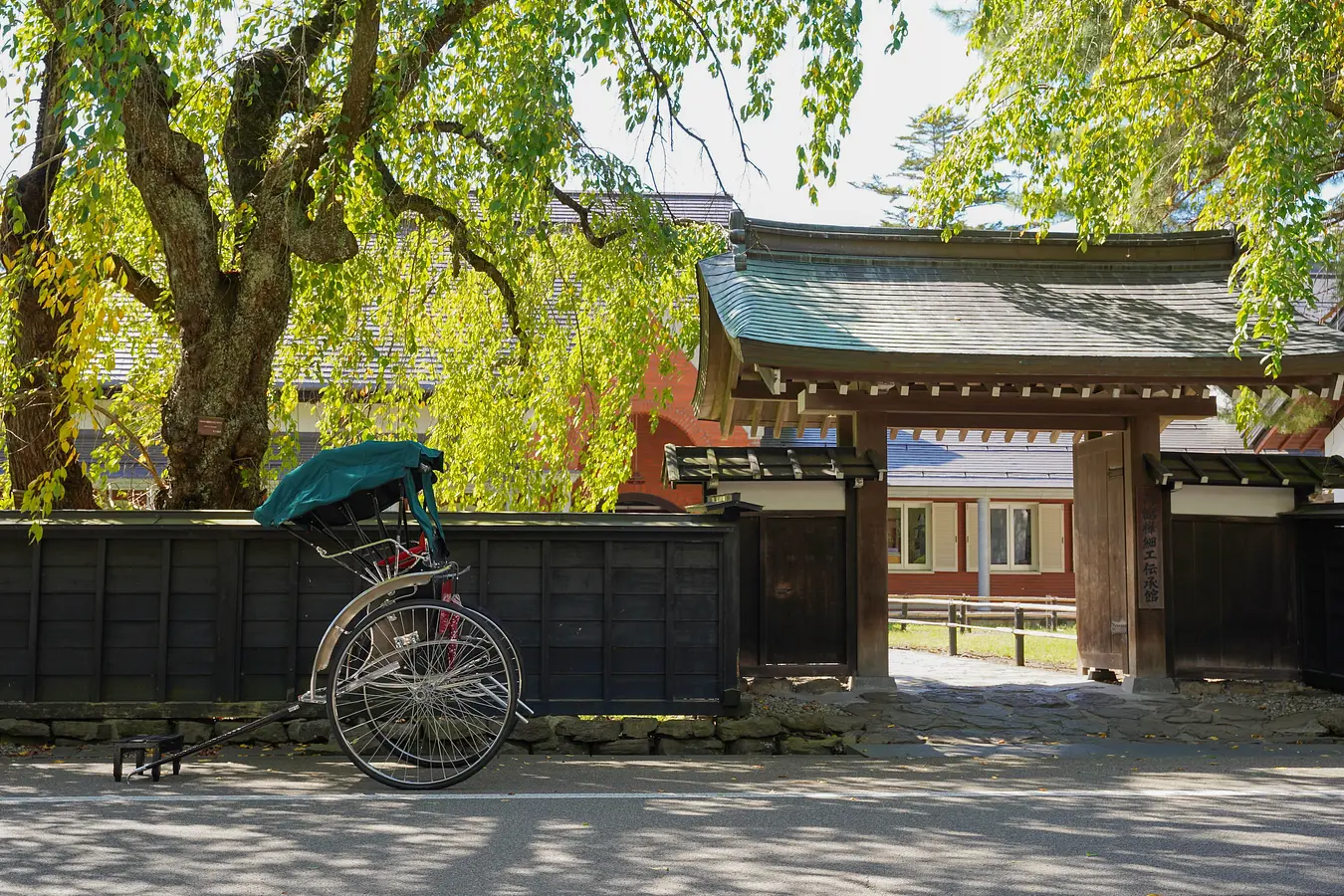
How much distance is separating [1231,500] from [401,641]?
8.23 m

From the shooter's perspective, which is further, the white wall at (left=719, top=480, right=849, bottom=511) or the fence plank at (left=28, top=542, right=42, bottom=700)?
the white wall at (left=719, top=480, right=849, bottom=511)

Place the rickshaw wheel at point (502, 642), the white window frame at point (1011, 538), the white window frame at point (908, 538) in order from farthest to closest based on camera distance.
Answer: the white window frame at point (1011, 538) → the white window frame at point (908, 538) → the rickshaw wheel at point (502, 642)

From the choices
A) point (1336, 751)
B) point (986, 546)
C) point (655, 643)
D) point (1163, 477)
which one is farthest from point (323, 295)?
point (986, 546)

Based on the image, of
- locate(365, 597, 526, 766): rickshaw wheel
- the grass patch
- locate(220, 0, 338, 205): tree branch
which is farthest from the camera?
the grass patch

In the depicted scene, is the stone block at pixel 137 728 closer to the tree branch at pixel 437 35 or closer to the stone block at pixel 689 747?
the stone block at pixel 689 747

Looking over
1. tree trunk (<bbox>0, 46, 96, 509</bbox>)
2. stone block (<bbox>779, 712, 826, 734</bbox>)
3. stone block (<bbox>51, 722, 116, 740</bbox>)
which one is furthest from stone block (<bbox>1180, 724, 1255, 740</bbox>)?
tree trunk (<bbox>0, 46, 96, 509</bbox>)

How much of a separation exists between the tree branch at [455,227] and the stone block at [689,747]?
15.4 ft

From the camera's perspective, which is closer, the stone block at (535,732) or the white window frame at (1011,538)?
the stone block at (535,732)

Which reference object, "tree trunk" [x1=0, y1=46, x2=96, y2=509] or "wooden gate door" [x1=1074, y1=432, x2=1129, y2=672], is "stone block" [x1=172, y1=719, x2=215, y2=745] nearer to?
"tree trunk" [x1=0, y1=46, x2=96, y2=509]

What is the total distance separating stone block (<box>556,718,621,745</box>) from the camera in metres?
8.03

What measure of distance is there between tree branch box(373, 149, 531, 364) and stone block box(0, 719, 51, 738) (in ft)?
14.8

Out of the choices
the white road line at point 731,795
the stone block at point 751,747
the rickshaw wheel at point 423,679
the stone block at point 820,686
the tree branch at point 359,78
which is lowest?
the stone block at point 751,747

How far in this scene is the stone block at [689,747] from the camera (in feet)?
26.8

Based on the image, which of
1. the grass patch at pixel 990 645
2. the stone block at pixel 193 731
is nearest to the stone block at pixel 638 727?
the stone block at pixel 193 731
